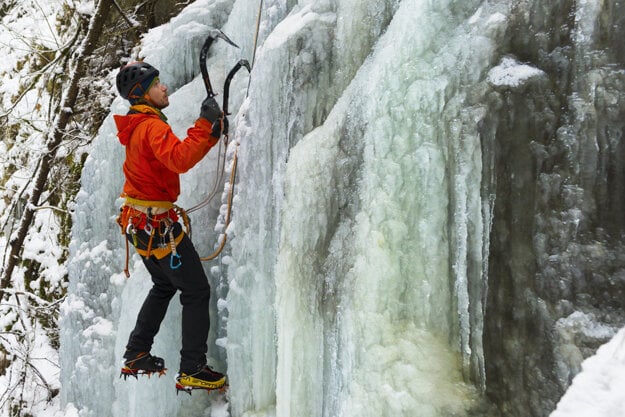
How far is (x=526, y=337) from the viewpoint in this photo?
1.86 meters

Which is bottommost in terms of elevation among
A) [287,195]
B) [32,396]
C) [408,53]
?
[32,396]

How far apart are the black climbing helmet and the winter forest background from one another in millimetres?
577

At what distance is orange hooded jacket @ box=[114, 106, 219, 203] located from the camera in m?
2.60

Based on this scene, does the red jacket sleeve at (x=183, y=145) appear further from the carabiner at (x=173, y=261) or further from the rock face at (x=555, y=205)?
the rock face at (x=555, y=205)

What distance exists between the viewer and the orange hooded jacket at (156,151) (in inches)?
102

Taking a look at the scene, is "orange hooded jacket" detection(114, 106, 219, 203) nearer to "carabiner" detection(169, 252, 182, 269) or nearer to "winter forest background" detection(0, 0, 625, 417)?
"carabiner" detection(169, 252, 182, 269)

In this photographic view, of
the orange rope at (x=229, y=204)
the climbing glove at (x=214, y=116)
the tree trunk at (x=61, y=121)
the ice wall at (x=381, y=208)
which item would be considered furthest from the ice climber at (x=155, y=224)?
the tree trunk at (x=61, y=121)

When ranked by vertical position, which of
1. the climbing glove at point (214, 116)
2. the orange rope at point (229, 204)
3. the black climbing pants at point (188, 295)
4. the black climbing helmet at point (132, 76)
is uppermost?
the black climbing helmet at point (132, 76)

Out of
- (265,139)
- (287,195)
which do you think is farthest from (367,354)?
(265,139)

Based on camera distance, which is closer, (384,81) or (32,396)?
(384,81)

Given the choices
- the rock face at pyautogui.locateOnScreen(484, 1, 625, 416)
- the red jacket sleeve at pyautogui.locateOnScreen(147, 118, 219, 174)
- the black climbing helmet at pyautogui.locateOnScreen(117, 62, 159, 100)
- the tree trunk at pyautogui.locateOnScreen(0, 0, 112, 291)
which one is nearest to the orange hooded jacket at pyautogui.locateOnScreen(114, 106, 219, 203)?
the red jacket sleeve at pyautogui.locateOnScreen(147, 118, 219, 174)

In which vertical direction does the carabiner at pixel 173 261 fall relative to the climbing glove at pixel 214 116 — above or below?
below

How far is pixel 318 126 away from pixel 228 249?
0.98 m

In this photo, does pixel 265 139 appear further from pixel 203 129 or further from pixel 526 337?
pixel 526 337
